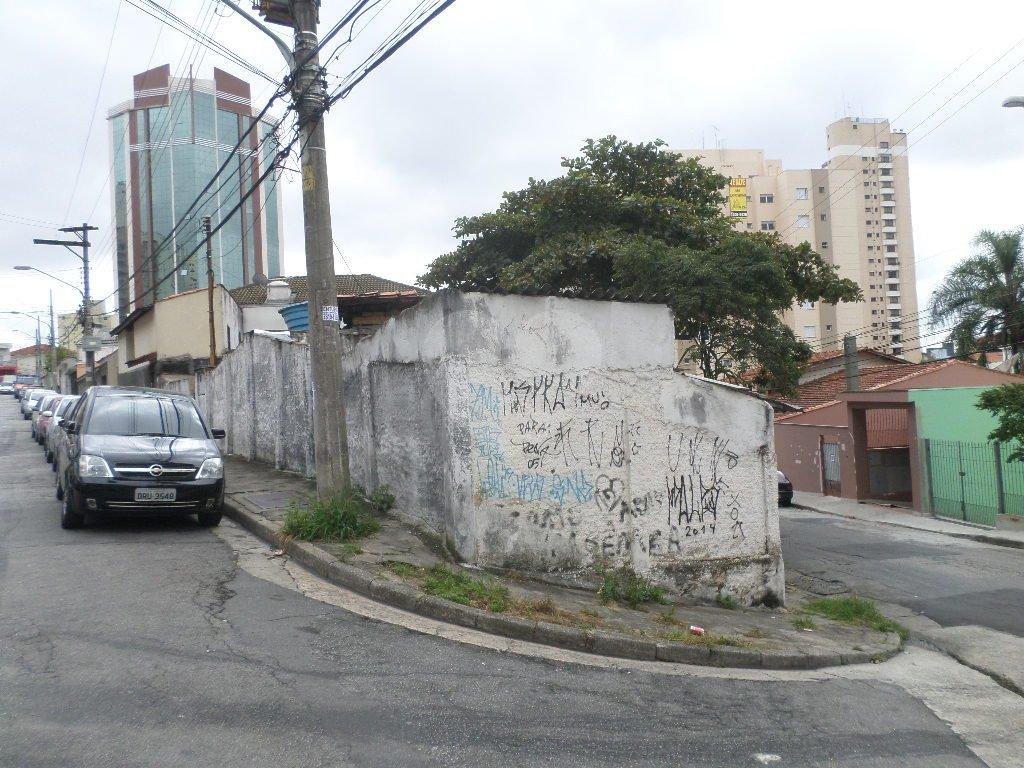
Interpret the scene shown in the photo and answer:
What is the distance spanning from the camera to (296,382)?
12.9 meters

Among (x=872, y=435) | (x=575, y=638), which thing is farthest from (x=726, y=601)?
(x=872, y=435)

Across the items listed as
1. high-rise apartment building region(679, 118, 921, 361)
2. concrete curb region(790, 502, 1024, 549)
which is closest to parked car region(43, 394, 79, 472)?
concrete curb region(790, 502, 1024, 549)

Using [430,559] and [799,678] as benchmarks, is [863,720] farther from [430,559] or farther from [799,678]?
[430,559]

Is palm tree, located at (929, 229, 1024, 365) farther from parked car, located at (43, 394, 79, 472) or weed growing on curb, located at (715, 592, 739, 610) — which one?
parked car, located at (43, 394, 79, 472)

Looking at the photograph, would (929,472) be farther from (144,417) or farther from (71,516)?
(71,516)

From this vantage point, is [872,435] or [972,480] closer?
[972,480]

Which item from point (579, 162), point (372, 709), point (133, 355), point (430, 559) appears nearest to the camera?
point (372, 709)

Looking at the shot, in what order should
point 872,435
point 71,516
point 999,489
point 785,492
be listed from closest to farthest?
point 71,516 < point 999,489 < point 785,492 < point 872,435

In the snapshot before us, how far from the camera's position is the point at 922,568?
1279 cm

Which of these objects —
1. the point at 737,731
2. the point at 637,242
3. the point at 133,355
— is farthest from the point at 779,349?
the point at 133,355

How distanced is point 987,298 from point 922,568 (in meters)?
20.8

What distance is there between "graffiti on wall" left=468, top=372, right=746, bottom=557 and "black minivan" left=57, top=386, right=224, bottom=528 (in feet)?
11.8

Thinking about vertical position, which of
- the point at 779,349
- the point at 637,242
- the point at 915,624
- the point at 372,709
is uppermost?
the point at 637,242

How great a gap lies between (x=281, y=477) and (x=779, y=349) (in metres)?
9.76
